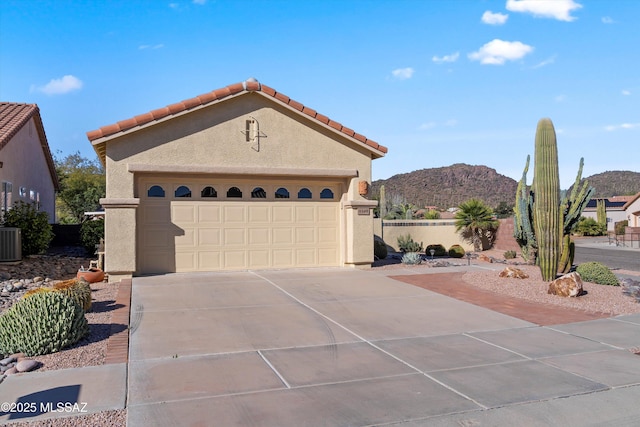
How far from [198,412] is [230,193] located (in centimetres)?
1011

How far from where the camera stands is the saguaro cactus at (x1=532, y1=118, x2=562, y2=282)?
12836 millimetres

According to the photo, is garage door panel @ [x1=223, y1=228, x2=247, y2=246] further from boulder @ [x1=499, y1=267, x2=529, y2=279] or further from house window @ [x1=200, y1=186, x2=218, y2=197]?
boulder @ [x1=499, y1=267, x2=529, y2=279]

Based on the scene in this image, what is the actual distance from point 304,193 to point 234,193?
2.07 metres

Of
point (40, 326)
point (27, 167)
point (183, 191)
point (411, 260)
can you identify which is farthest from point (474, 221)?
point (40, 326)

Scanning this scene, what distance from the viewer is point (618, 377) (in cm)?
635

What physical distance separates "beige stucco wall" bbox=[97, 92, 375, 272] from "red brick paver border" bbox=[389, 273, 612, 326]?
2.76 m

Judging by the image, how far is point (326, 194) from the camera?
52.3ft

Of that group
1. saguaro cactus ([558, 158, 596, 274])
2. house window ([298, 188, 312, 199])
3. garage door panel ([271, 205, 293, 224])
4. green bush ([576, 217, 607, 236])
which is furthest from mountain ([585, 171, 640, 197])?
garage door panel ([271, 205, 293, 224])

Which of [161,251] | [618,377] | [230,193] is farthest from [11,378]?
[230,193]

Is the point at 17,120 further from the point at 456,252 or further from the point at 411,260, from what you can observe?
the point at 456,252

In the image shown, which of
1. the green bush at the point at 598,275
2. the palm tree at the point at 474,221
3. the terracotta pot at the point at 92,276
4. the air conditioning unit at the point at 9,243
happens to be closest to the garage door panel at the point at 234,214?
the terracotta pot at the point at 92,276

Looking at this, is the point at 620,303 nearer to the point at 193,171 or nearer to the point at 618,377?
the point at 618,377

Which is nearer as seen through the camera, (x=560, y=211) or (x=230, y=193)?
(x=560, y=211)

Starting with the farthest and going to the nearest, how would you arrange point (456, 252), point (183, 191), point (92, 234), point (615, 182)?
point (615, 182), point (456, 252), point (92, 234), point (183, 191)
